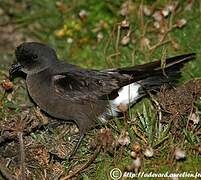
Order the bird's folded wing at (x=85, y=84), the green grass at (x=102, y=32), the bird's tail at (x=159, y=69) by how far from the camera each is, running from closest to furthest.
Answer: the bird's folded wing at (x=85, y=84)
the bird's tail at (x=159, y=69)
the green grass at (x=102, y=32)

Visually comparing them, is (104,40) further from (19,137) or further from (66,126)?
(19,137)

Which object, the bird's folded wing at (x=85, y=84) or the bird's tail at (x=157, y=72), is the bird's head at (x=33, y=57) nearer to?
the bird's folded wing at (x=85, y=84)

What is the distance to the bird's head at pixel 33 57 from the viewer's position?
18.9ft

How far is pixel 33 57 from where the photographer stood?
582 centimetres

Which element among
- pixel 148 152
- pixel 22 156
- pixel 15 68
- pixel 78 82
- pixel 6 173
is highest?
pixel 15 68

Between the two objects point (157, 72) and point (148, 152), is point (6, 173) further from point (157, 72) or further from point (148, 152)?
point (157, 72)

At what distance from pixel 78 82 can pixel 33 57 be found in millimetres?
539

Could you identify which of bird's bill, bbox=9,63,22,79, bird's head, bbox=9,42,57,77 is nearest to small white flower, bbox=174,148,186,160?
bird's head, bbox=9,42,57,77

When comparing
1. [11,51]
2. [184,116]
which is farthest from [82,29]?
[184,116]

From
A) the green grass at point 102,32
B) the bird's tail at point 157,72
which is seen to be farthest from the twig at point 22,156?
the bird's tail at point 157,72

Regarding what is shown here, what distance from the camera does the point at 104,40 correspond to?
22.7ft

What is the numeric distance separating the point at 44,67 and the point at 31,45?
23cm

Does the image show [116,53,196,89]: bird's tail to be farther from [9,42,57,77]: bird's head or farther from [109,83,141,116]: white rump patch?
[9,42,57,77]: bird's head

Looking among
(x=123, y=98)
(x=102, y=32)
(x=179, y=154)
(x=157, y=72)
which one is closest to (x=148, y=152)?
(x=179, y=154)
